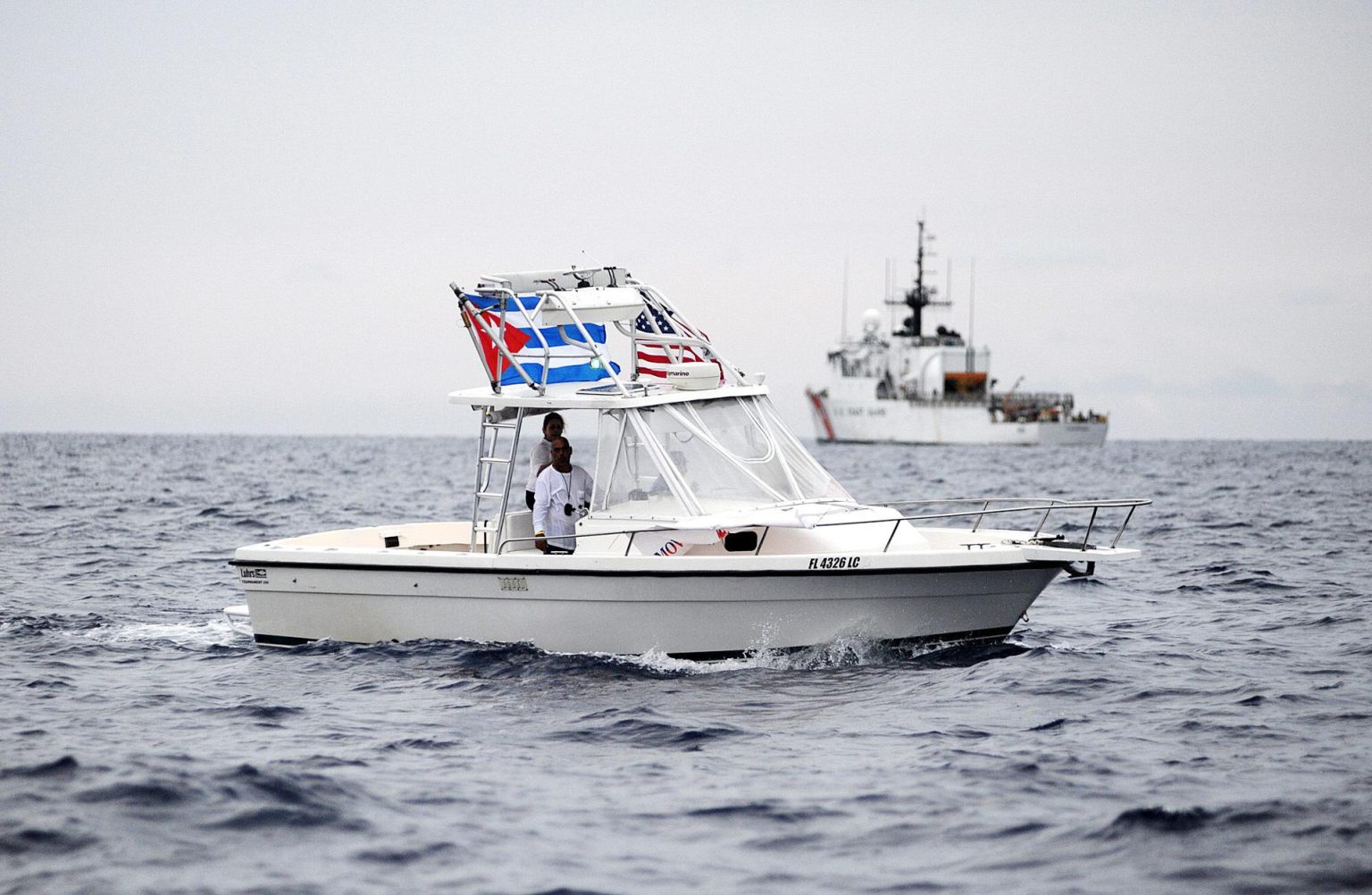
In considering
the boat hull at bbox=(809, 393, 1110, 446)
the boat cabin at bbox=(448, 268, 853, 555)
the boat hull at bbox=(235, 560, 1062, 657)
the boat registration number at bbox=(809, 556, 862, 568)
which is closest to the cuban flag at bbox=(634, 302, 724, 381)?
the boat cabin at bbox=(448, 268, 853, 555)

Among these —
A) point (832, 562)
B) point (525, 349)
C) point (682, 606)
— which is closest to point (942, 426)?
point (525, 349)

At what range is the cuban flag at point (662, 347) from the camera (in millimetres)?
14117

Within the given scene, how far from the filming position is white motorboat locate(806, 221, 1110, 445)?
10138 cm

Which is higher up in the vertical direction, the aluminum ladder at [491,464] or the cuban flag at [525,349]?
the cuban flag at [525,349]

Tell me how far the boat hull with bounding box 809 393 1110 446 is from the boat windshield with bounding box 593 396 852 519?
89368 mm

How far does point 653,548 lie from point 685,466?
0.88 metres

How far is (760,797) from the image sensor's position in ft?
27.7

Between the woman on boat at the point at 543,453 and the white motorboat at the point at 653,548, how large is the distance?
0.49 ft

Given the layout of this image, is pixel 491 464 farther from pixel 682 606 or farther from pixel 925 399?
pixel 925 399

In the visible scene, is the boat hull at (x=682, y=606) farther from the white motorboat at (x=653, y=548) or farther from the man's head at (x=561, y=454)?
the man's head at (x=561, y=454)

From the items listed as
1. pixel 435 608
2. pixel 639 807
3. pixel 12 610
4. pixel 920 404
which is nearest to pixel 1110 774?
pixel 639 807

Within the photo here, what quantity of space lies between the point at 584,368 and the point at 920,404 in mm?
90031

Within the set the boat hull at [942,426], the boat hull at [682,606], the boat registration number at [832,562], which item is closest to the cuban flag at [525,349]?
the boat hull at [682,606]

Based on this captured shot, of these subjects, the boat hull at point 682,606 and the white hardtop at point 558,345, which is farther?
the white hardtop at point 558,345
